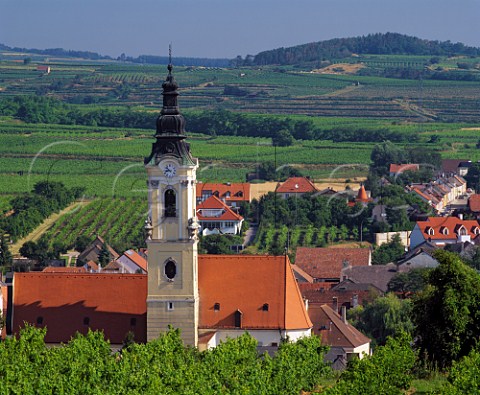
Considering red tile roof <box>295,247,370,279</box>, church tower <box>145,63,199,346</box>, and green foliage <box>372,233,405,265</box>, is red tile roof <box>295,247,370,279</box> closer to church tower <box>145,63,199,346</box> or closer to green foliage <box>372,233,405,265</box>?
green foliage <box>372,233,405,265</box>

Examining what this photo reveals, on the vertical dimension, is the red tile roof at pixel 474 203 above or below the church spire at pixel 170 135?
below

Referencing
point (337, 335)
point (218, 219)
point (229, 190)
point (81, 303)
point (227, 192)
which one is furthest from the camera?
point (229, 190)

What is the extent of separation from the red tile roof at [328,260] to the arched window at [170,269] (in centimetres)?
3392

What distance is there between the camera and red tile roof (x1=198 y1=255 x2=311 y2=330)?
61.9 meters

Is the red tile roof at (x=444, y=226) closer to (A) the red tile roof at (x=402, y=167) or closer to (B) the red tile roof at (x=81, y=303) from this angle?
(A) the red tile roof at (x=402, y=167)

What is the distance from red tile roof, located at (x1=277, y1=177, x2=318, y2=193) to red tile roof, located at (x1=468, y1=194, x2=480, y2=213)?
12.3 m

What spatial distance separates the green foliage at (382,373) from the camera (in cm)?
4849

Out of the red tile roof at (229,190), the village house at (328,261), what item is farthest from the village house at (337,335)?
the red tile roof at (229,190)

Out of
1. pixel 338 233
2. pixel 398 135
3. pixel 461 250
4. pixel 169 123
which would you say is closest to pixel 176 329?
pixel 169 123

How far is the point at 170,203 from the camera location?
5934 cm

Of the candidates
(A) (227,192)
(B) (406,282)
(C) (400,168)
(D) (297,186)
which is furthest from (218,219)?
(C) (400,168)

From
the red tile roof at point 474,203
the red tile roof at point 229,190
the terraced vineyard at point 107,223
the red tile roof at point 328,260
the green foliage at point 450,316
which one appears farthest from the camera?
the red tile roof at point 474,203

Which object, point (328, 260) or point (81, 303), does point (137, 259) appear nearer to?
point (328, 260)

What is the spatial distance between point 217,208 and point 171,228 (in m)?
55.3
